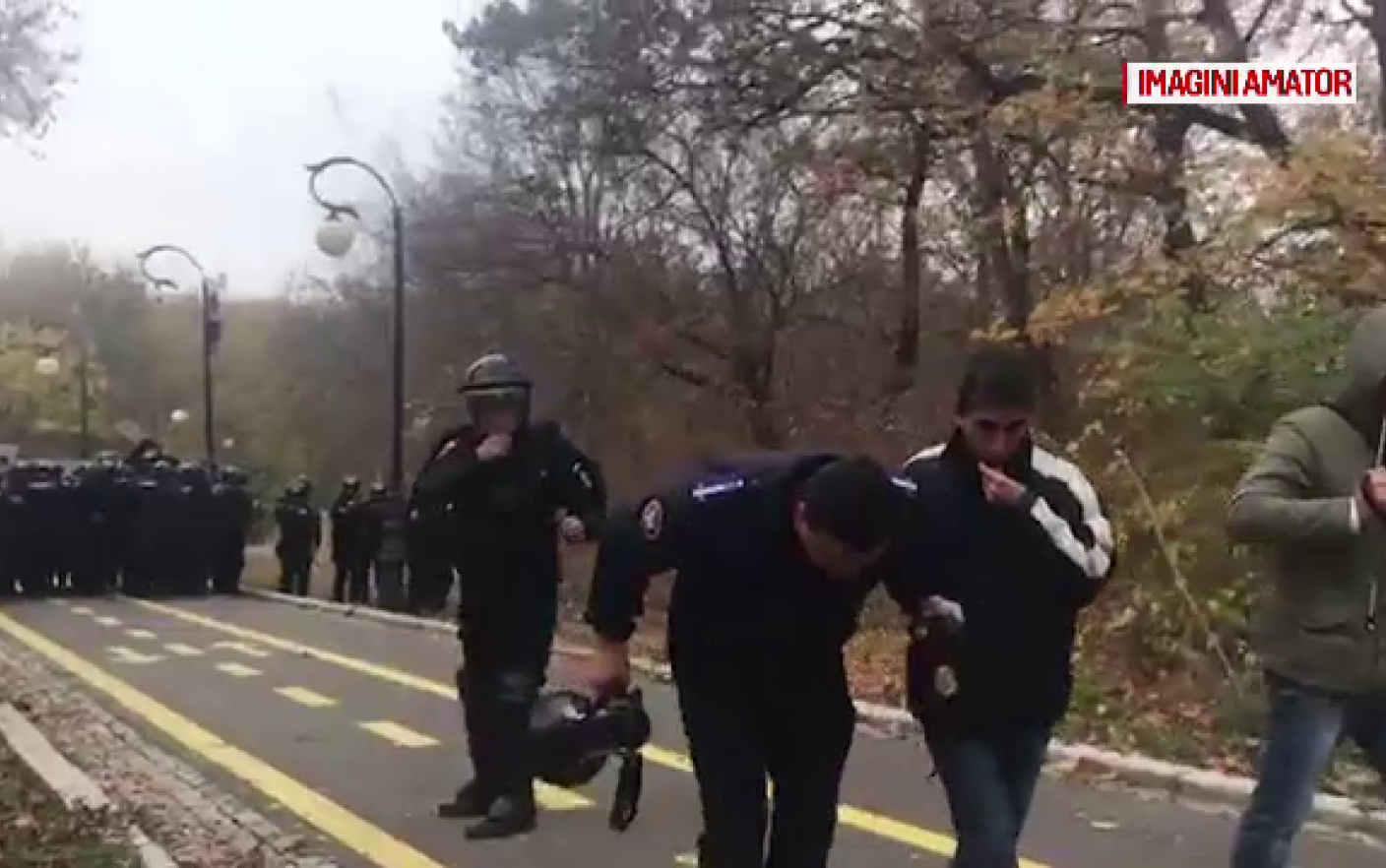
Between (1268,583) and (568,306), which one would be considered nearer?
(1268,583)

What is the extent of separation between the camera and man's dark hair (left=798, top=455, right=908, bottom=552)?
15.2 ft

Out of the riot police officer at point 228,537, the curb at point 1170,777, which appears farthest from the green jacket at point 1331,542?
the riot police officer at point 228,537

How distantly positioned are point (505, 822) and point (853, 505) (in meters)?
4.43

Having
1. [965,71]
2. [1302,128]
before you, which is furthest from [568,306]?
[1302,128]

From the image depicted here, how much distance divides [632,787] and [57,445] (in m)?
70.1

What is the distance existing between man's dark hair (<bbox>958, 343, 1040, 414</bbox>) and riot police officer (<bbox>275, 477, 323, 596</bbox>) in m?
23.7

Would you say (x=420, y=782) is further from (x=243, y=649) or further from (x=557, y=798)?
(x=243, y=649)

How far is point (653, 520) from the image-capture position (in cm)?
507

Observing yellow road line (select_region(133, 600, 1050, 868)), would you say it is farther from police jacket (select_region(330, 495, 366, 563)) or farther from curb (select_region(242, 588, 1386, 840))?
police jacket (select_region(330, 495, 366, 563))

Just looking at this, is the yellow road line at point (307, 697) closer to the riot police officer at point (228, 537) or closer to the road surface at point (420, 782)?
Answer: the road surface at point (420, 782)

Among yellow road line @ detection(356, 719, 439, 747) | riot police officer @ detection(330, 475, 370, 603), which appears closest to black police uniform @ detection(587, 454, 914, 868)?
yellow road line @ detection(356, 719, 439, 747)

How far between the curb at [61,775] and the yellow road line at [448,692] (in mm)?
1998

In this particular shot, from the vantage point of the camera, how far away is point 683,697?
17.0 feet

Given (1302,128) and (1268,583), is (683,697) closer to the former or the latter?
(1268,583)
